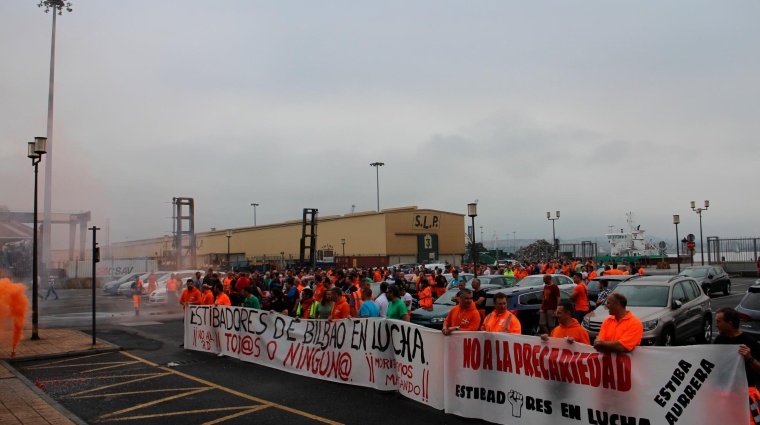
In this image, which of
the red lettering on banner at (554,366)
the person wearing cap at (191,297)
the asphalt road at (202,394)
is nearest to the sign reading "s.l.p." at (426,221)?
the person wearing cap at (191,297)

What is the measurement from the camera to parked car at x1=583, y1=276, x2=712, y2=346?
1024cm

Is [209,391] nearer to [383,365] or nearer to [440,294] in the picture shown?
[383,365]

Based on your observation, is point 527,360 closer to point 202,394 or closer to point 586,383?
point 586,383

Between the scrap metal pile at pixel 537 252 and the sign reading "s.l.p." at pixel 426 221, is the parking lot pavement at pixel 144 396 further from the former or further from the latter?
the sign reading "s.l.p." at pixel 426 221

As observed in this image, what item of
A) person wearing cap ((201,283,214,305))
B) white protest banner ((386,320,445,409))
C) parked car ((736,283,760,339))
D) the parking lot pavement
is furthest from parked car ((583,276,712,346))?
person wearing cap ((201,283,214,305))

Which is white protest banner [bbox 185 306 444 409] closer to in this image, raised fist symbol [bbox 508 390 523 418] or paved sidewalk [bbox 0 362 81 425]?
raised fist symbol [bbox 508 390 523 418]

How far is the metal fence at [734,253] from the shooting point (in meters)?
35.3

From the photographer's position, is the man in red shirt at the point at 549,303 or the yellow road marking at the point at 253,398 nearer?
the yellow road marking at the point at 253,398

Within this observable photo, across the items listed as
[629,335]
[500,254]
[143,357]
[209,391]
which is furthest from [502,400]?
[500,254]

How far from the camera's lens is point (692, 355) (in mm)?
5043

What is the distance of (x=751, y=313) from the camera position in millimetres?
8625

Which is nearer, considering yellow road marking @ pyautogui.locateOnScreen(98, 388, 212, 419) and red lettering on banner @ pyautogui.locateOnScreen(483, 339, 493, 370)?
red lettering on banner @ pyautogui.locateOnScreen(483, 339, 493, 370)

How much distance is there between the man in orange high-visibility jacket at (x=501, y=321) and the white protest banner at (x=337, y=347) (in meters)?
0.69

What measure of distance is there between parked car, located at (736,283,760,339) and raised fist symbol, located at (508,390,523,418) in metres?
4.34
